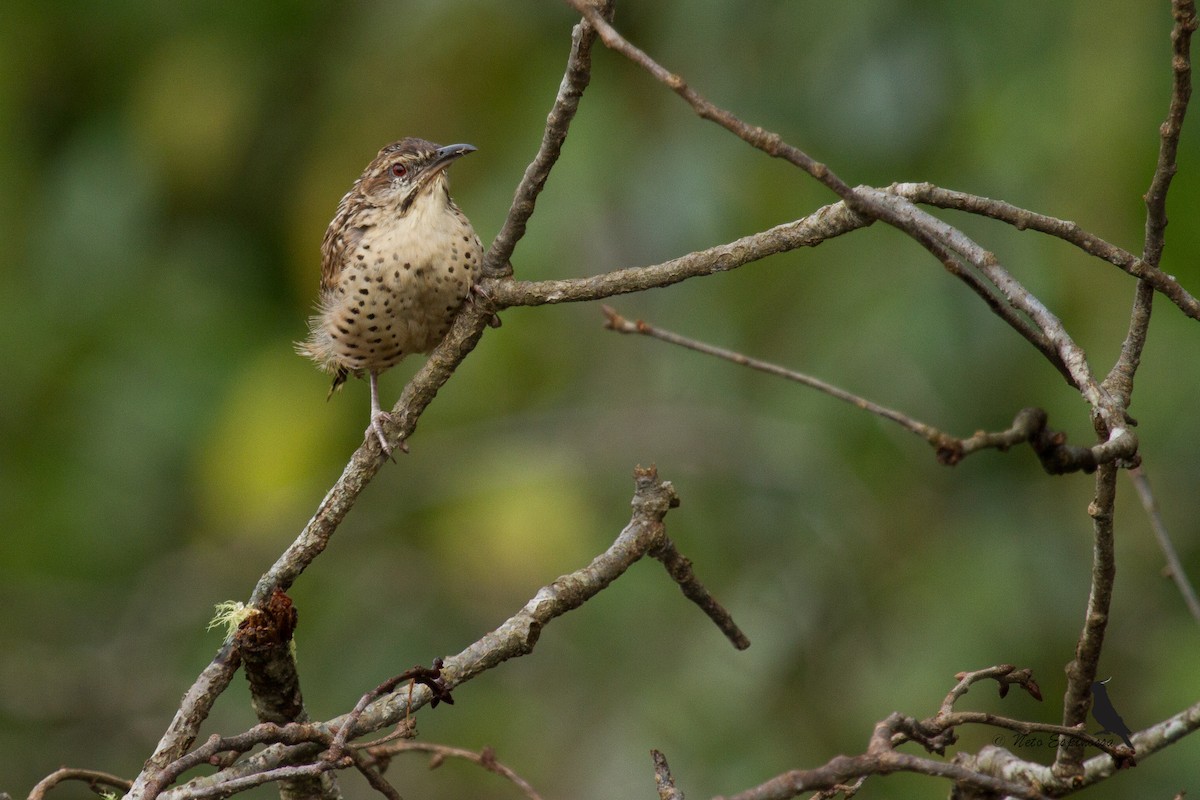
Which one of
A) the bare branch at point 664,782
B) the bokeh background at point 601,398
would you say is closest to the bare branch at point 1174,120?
the bare branch at point 664,782

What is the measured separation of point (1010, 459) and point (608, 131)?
216 centimetres

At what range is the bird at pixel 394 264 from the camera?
4.09 m

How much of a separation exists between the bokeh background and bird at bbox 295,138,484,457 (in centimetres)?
131

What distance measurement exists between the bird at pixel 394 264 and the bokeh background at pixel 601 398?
1313 millimetres

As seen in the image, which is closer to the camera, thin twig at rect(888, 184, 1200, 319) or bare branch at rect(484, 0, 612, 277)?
thin twig at rect(888, 184, 1200, 319)

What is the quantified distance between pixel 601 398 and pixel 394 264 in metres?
2.81

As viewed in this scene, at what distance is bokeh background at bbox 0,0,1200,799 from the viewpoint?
5.25 metres

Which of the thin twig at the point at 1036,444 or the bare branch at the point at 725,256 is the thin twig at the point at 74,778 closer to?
the bare branch at the point at 725,256

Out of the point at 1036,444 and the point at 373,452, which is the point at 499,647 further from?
the point at 1036,444

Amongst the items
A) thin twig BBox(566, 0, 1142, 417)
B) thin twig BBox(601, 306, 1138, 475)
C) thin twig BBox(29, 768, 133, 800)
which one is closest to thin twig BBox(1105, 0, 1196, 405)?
thin twig BBox(566, 0, 1142, 417)

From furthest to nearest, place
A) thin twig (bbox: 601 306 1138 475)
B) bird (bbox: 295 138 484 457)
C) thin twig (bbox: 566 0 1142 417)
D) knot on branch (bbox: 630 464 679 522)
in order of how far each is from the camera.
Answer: bird (bbox: 295 138 484 457), knot on branch (bbox: 630 464 679 522), thin twig (bbox: 566 0 1142 417), thin twig (bbox: 601 306 1138 475)

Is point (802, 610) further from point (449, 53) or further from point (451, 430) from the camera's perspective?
point (449, 53)

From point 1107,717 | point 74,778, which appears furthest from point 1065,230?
point 74,778

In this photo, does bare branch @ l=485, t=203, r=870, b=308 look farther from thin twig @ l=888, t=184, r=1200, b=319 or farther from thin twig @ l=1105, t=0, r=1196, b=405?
thin twig @ l=1105, t=0, r=1196, b=405
